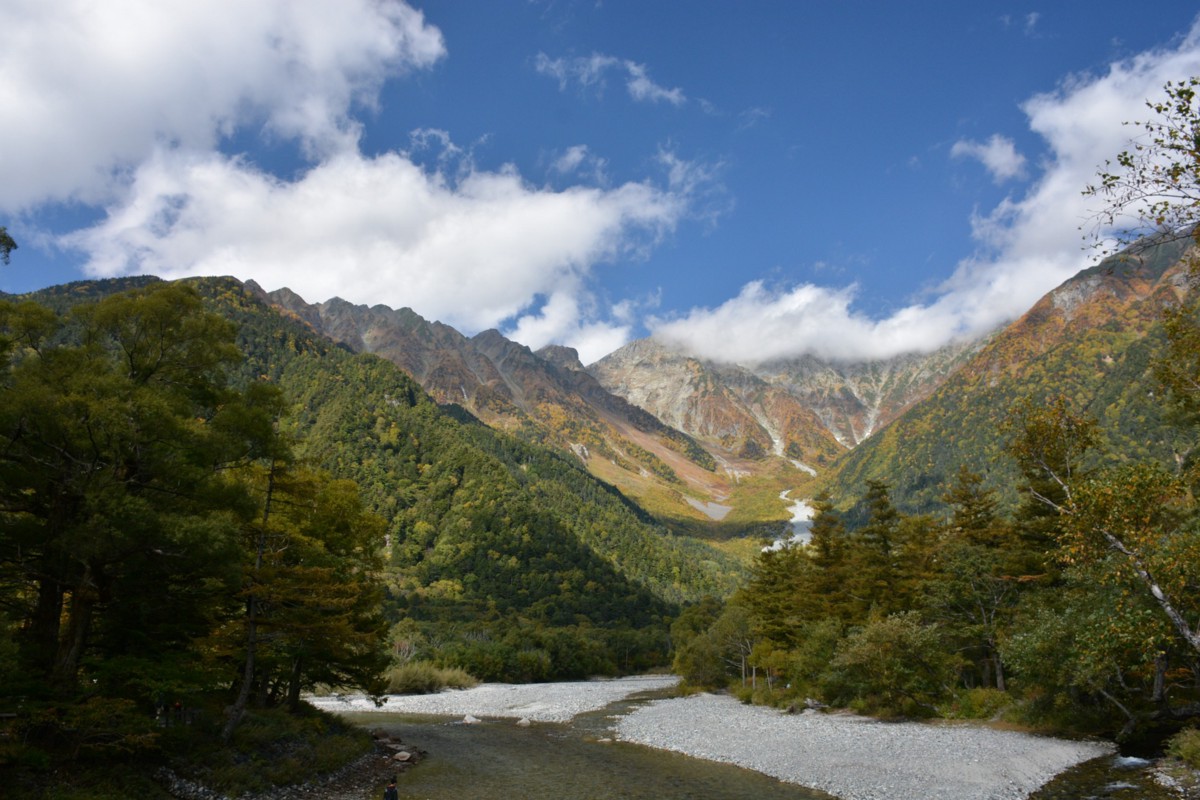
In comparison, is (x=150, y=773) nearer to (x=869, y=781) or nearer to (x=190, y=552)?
(x=190, y=552)

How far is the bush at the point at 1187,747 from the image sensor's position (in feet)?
70.7

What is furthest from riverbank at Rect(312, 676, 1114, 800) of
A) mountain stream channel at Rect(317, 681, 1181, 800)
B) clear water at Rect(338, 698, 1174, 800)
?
clear water at Rect(338, 698, 1174, 800)

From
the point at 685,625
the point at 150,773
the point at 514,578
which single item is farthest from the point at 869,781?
the point at 514,578

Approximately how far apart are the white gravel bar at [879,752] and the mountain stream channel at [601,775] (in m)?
0.49

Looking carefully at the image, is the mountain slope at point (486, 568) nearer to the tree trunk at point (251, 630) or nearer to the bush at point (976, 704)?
the bush at point (976, 704)

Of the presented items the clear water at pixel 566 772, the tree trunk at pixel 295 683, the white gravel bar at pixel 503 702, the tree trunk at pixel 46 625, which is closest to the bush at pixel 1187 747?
the clear water at pixel 566 772

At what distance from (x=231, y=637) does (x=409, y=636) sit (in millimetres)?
77804

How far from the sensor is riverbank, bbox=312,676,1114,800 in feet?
75.7

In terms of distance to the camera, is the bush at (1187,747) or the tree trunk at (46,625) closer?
the tree trunk at (46,625)

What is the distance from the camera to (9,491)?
17.6m

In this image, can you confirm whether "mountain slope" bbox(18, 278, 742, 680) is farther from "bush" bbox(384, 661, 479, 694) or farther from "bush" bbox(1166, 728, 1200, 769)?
"bush" bbox(1166, 728, 1200, 769)

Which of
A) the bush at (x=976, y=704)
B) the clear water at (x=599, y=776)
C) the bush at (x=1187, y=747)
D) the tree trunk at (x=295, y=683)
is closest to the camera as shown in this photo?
the bush at (x=1187, y=747)

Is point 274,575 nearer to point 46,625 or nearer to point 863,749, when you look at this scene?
point 46,625

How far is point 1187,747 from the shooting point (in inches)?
862
